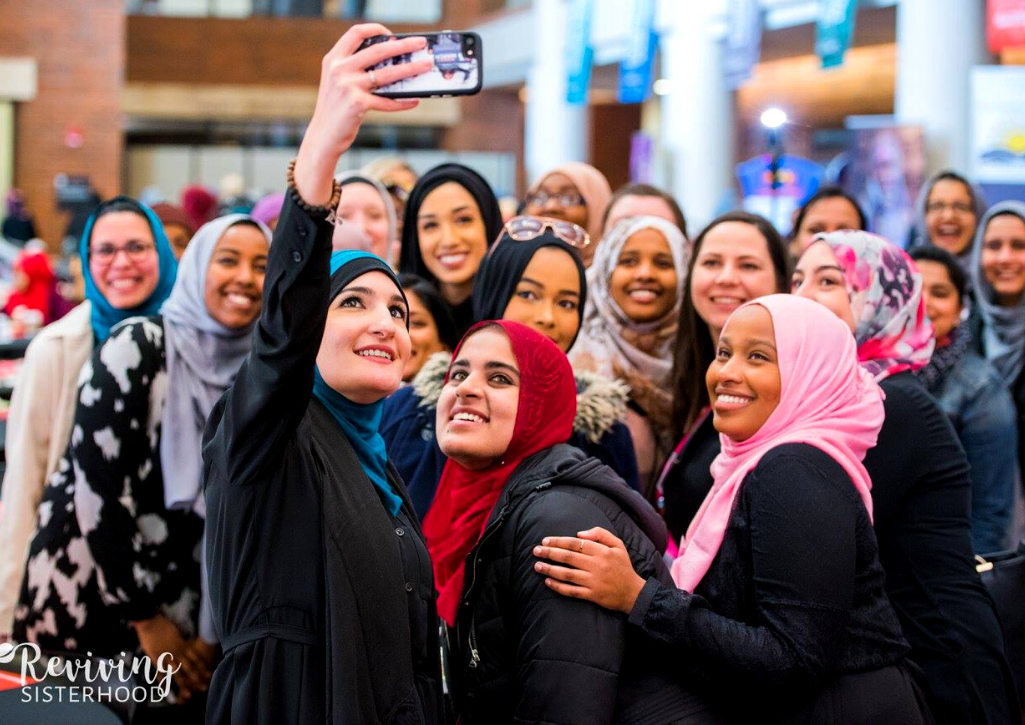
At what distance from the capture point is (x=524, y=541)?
214cm

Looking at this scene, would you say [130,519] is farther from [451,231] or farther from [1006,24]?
[1006,24]

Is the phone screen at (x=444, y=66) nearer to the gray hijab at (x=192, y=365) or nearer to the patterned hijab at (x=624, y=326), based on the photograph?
the gray hijab at (x=192, y=365)

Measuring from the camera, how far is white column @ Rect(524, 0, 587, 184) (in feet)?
54.4

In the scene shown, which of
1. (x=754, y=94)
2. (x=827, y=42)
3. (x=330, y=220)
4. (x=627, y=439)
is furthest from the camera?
(x=754, y=94)

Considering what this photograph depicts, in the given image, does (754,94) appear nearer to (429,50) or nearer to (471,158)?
(471,158)

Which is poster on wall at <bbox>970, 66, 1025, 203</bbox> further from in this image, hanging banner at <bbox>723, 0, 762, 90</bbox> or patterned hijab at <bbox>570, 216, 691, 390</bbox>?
patterned hijab at <bbox>570, 216, 691, 390</bbox>

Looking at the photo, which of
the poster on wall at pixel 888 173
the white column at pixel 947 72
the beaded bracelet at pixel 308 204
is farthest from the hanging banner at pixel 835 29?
the beaded bracelet at pixel 308 204

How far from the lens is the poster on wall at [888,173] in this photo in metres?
7.66

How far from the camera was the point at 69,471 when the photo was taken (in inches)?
116

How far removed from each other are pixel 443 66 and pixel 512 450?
2.85ft

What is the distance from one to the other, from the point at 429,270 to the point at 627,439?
1360 millimetres

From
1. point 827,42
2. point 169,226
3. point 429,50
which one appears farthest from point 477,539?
point 827,42

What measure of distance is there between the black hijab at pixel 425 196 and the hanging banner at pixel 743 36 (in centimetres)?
766

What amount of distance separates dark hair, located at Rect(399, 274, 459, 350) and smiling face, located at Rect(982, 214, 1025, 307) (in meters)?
2.61
